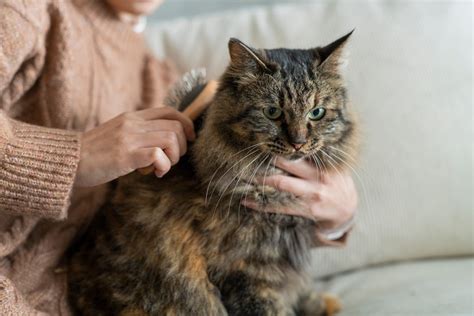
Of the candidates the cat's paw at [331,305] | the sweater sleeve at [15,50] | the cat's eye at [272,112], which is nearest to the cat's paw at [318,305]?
the cat's paw at [331,305]

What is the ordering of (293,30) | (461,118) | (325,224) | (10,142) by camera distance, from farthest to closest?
(293,30) → (461,118) → (325,224) → (10,142)

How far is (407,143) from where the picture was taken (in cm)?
147

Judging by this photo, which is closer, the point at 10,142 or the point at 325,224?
the point at 10,142

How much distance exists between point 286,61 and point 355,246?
29.3 inches

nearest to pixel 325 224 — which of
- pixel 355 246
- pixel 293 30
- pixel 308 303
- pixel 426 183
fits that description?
pixel 308 303

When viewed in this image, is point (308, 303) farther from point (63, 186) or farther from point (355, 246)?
point (63, 186)

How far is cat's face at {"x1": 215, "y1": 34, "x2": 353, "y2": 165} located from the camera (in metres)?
0.96

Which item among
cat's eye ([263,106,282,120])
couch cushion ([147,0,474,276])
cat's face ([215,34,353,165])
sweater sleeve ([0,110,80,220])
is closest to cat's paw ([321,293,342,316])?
couch cushion ([147,0,474,276])

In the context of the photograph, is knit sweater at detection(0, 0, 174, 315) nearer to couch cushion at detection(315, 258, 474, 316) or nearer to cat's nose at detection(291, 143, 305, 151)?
cat's nose at detection(291, 143, 305, 151)

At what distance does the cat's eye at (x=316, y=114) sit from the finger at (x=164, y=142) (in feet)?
0.96

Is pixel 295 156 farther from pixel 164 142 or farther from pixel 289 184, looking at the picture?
pixel 164 142

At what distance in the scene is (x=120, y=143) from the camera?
3.29 ft

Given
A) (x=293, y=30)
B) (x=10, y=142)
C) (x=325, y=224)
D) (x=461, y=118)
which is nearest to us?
(x=10, y=142)

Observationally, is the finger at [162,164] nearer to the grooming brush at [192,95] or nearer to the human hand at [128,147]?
the human hand at [128,147]
